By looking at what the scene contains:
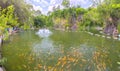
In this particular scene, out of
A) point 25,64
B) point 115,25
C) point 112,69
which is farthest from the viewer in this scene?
point 115,25

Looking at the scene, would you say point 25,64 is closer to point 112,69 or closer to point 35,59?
point 35,59

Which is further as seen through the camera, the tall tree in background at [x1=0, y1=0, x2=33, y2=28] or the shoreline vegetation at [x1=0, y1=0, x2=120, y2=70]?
the tall tree in background at [x1=0, y1=0, x2=33, y2=28]

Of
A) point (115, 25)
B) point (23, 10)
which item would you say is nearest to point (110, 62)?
point (23, 10)

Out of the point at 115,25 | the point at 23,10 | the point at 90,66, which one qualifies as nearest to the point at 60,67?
the point at 90,66

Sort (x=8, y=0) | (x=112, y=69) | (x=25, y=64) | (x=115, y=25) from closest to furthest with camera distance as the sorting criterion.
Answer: (x=112, y=69) < (x=25, y=64) < (x=8, y=0) < (x=115, y=25)

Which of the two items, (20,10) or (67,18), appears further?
(67,18)

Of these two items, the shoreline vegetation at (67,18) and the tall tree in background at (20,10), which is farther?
the tall tree in background at (20,10)

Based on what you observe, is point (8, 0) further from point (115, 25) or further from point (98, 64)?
point (115, 25)

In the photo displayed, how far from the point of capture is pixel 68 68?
621 inches

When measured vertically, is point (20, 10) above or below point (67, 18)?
above

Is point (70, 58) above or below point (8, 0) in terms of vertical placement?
below

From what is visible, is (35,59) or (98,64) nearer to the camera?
(98,64)

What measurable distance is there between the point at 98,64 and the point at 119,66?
62.3 inches

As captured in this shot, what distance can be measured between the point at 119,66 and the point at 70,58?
15.3 feet
